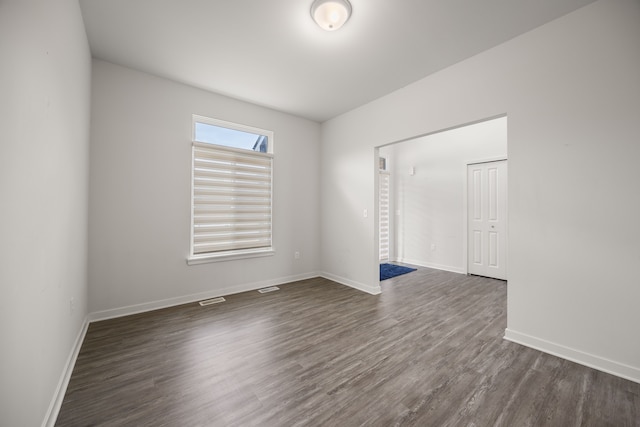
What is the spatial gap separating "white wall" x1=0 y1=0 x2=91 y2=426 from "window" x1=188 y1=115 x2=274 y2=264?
1406mm

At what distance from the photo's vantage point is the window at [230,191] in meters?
3.39

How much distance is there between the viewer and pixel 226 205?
3.62 meters

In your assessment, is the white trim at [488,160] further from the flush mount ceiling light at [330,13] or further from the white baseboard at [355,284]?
the flush mount ceiling light at [330,13]

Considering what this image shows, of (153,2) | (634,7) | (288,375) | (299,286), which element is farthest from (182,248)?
(634,7)

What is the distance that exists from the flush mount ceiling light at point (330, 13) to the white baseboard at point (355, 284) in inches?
128

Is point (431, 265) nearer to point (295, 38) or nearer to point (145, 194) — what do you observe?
point (295, 38)

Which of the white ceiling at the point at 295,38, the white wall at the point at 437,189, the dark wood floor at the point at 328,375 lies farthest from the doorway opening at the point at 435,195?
the dark wood floor at the point at 328,375

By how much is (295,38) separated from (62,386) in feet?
10.9

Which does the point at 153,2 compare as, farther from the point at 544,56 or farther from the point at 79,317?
the point at 544,56

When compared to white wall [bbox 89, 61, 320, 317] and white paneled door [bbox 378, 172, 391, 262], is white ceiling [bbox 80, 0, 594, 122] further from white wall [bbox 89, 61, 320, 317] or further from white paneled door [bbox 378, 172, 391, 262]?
white paneled door [bbox 378, 172, 391, 262]

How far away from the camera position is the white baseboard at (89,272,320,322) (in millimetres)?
2758

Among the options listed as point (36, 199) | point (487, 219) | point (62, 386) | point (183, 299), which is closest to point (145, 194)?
point (183, 299)

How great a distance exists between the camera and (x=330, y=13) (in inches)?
77.9

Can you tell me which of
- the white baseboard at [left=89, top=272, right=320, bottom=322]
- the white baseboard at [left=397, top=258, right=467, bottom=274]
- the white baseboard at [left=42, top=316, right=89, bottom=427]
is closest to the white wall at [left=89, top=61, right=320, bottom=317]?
the white baseboard at [left=89, top=272, right=320, bottom=322]
